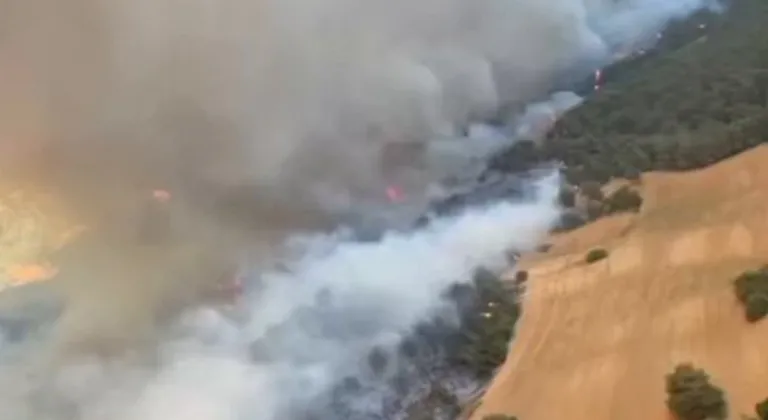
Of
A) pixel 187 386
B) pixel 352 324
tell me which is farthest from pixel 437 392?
pixel 187 386

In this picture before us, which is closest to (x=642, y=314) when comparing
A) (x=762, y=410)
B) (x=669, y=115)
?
(x=762, y=410)

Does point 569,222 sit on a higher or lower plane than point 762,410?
higher

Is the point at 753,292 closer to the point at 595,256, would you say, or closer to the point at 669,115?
the point at 595,256

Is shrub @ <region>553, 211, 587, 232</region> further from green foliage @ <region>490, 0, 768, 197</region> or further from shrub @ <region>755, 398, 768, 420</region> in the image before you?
shrub @ <region>755, 398, 768, 420</region>

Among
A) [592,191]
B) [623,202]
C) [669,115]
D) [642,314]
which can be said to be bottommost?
[642,314]

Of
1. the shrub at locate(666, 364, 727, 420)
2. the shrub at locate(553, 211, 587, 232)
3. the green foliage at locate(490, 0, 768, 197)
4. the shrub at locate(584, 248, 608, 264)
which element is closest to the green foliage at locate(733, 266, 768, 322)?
the shrub at locate(666, 364, 727, 420)

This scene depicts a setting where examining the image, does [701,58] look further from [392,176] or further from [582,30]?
[392,176]
